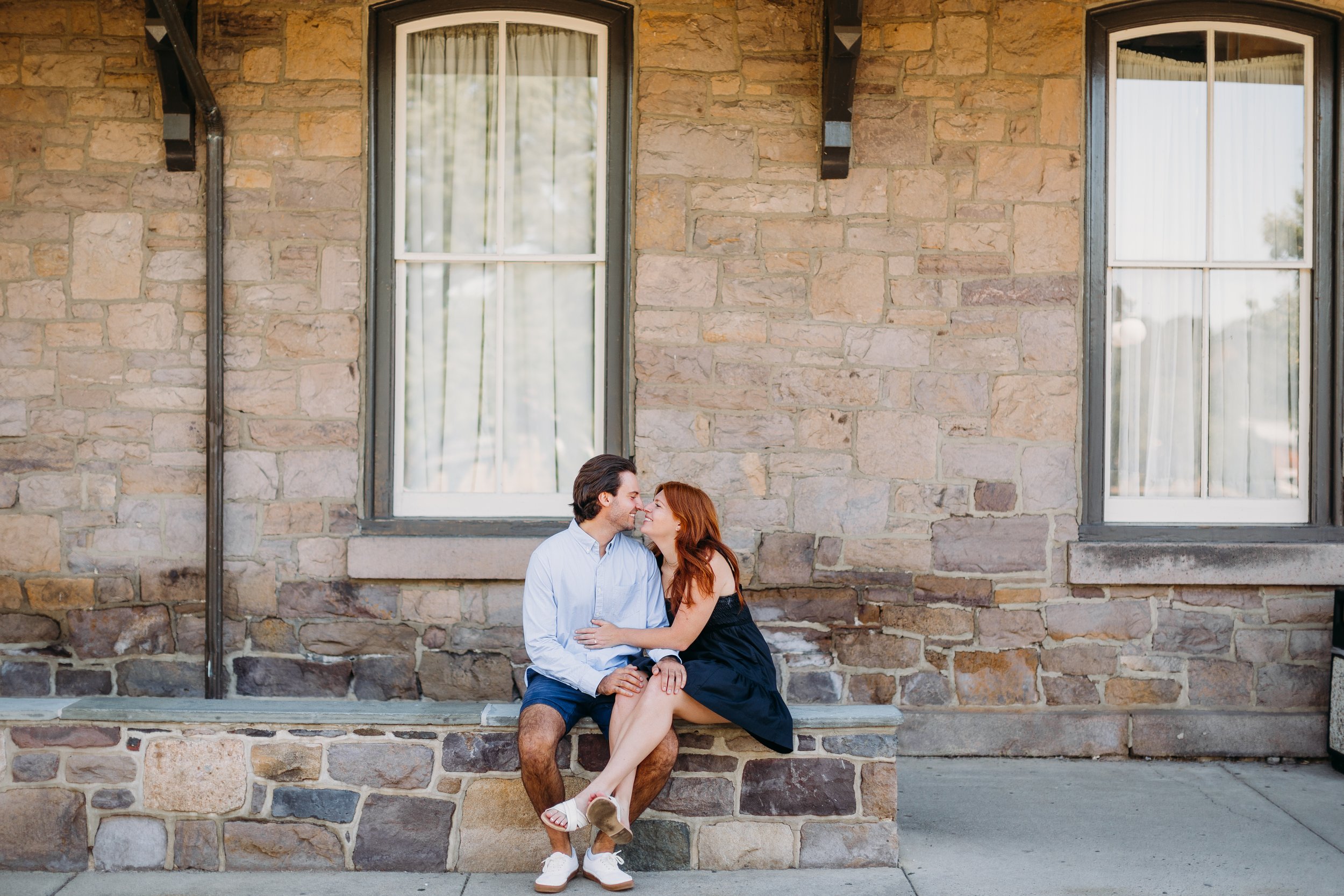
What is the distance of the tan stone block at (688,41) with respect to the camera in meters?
4.71

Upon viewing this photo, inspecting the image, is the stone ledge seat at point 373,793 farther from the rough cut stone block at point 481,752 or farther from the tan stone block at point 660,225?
the tan stone block at point 660,225

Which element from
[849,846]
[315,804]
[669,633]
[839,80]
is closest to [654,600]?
[669,633]

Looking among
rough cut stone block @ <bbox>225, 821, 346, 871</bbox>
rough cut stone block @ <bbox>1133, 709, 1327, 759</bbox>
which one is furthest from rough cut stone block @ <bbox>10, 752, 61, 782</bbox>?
rough cut stone block @ <bbox>1133, 709, 1327, 759</bbox>

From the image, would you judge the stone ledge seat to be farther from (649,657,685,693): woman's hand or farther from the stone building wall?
the stone building wall

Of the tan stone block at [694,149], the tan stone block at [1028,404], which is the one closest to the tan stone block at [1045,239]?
the tan stone block at [1028,404]

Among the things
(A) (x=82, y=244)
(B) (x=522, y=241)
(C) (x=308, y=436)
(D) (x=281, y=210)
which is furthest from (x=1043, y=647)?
(A) (x=82, y=244)

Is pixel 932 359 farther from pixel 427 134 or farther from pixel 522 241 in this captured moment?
pixel 427 134

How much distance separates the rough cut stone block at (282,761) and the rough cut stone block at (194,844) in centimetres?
24

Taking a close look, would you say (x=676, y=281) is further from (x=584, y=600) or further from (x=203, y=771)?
(x=203, y=771)

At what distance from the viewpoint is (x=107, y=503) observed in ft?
15.5

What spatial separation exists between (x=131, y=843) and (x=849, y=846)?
2.34m

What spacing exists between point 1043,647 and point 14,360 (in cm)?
476

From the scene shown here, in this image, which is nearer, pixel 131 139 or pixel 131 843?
pixel 131 843

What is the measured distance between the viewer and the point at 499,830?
3457 millimetres
